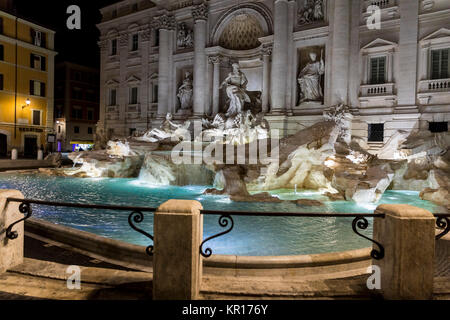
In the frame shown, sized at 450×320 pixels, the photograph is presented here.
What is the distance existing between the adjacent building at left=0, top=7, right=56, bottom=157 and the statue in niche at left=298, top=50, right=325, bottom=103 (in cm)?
2158

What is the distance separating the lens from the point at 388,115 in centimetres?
1492

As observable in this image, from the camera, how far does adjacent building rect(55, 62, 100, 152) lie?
117 ft

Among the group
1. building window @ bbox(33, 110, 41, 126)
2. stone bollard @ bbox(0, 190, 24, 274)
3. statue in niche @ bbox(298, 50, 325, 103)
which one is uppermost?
statue in niche @ bbox(298, 50, 325, 103)

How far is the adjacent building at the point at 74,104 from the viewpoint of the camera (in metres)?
35.7

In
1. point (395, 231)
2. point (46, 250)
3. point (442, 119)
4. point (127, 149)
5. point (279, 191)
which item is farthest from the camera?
point (127, 149)

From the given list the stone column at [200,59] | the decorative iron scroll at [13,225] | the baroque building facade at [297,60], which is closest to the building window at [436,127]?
the baroque building facade at [297,60]

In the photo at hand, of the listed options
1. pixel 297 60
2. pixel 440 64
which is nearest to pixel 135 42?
pixel 297 60

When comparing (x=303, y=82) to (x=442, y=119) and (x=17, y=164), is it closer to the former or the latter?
(x=442, y=119)

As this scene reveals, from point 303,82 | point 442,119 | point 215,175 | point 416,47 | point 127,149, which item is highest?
point 416,47

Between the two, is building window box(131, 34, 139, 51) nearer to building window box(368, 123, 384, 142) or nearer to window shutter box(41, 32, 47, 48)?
window shutter box(41, 32, 47, 48)

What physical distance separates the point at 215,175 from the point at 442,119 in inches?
440

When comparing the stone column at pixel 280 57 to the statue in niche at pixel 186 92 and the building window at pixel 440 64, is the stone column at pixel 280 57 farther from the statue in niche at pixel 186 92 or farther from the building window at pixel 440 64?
the building window at pixel 440 64

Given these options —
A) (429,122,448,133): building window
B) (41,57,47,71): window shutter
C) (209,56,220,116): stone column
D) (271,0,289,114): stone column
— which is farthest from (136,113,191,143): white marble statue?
(41,57,47,71): window shutter

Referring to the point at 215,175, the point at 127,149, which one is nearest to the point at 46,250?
the point at 215,175
